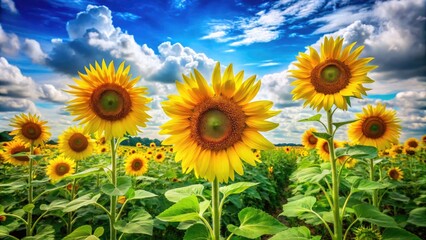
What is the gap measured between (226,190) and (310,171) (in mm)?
1311

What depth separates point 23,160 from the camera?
241 inches

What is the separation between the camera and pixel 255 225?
228cm

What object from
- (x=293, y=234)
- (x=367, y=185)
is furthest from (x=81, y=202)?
(x=367, y=185)

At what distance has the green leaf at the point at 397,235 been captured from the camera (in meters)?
2.93

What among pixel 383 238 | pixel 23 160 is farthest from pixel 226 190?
pixel 23 160

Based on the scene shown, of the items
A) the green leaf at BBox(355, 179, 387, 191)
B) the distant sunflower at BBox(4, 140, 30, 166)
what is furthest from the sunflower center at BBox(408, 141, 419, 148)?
the distant sunflower at BBox(4, 140, 30, 166)

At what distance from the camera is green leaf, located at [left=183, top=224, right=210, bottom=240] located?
2318 mm

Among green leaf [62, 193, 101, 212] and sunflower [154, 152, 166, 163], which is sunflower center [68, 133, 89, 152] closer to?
green leaf [62, 193, 101, 212]

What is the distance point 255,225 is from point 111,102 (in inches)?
84.9

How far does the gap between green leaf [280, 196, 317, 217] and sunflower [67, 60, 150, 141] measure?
6.22 feet

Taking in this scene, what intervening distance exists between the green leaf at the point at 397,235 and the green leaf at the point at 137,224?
236 cm

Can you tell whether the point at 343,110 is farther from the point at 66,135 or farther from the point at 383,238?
the point at 66,135

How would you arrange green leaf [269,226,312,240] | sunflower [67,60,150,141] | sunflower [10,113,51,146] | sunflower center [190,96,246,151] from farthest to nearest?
1. sunflower [10,113,51,146]
2. sunflower [67,60,150,141]
3. green leaf [269,226,312,240]
4. sunflower center [190,96,246,151]

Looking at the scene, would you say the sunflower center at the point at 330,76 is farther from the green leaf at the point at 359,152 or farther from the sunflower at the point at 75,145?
the sunflower at the point at 75,145
